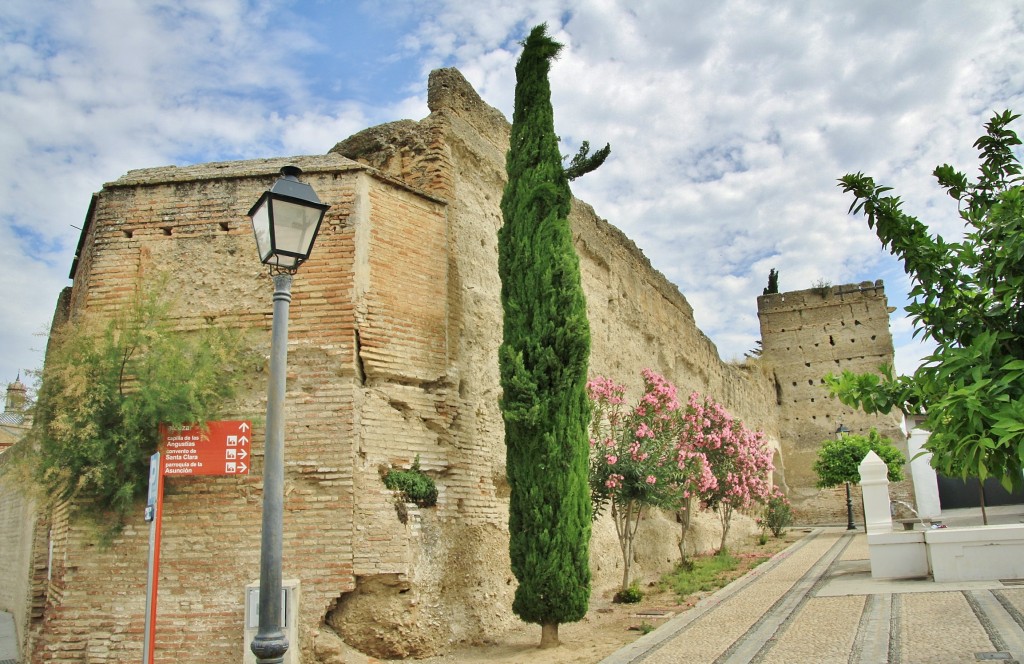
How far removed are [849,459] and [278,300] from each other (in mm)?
22321

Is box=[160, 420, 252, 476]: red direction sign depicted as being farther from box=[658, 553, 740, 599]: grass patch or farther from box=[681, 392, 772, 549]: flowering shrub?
box=[681, 392, 772, 549]: flowering shrub

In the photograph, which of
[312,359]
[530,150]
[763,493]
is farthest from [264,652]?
[763,493]

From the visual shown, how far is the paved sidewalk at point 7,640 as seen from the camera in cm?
978

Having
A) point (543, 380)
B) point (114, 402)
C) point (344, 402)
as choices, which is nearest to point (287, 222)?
point (344, 402)

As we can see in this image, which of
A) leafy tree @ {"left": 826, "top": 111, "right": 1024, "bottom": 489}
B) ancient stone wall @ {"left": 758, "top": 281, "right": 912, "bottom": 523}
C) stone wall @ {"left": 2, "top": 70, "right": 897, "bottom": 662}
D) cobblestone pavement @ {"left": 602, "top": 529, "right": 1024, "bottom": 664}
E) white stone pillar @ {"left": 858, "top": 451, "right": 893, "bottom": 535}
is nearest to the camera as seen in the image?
leafy tree @ {"left": 826, "top": 111, "right": 1024, "bottom": 489}

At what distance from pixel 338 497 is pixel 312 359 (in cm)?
143

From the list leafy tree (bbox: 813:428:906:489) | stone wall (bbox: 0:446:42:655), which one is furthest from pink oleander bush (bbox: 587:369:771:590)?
leafy tree (bbox: 813:428:906:489)

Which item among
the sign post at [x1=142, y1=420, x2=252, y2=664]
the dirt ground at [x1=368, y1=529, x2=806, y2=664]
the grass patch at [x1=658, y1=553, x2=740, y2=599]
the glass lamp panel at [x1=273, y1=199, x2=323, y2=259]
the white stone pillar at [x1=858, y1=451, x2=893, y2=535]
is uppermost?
the glass lamp panel at [x1=273, y1=199, x2=323, y2=259]

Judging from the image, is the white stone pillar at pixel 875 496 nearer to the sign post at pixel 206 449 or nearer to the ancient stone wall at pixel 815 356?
the sign post at pixel 206 449

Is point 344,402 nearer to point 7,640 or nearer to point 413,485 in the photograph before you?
point 413,485

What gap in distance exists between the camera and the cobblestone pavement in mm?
6148

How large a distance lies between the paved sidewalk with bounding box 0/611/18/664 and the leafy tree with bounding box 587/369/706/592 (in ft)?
25.2

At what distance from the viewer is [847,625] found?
290 inches

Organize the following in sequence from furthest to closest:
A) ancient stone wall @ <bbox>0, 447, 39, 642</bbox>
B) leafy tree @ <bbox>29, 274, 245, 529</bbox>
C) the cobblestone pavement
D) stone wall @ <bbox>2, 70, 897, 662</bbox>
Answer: ancient stone wall @ <bbox>0, 447, 39, 642</bbox> < stone wall @ <bbox>2, 70, 897, 662</bbox> < leafy tree @ <bbox>29, 274, 245, 529</bbox> < the cobblestone pavement
